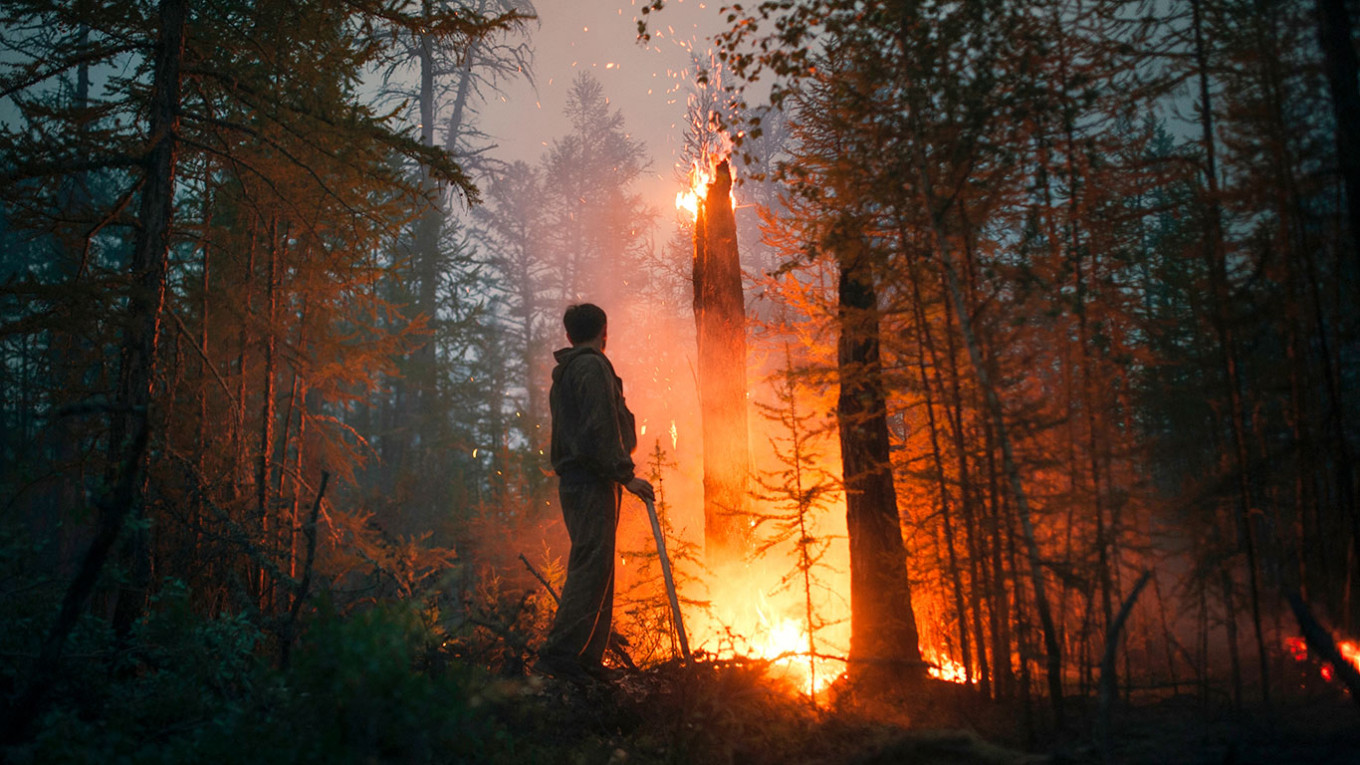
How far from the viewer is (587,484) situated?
195 inches

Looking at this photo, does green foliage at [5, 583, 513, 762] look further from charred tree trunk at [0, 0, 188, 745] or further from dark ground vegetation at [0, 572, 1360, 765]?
charred tree trunk at [0, 0, 188, 745]

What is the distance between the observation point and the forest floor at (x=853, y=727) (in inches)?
126

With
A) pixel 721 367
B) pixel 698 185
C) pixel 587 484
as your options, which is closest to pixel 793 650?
pixel 587 484

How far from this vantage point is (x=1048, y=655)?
11.7 ft

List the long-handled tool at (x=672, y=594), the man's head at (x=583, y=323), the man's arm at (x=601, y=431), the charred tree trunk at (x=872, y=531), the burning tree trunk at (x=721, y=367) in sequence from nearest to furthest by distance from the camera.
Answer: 1. the long-handled tool at (x=672, y=594)
2. the man's arm at (x=601, y=431)
3. the charred tree trunk at (x=872, y=531)
4. the man's head at (x=583, y=323)
5. the burning tree trunk at (x=721, y=367)

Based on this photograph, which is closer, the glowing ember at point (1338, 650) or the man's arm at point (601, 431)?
the glowing ember at point (1338, 650)

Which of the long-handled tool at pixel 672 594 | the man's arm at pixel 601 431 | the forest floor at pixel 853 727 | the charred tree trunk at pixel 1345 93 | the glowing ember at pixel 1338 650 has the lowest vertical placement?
the forest floor at pixel 853 727

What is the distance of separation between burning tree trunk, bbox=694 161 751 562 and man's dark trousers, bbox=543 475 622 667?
9.32 ft

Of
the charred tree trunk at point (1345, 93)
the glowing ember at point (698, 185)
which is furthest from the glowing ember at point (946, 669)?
the glowing ember at point (698, 185)

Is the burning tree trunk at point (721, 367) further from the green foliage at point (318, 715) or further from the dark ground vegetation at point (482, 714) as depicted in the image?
the green foliage at point (318, 715)

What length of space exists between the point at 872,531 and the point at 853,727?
1524 millimetres

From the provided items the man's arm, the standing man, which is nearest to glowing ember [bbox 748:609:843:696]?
the standing man

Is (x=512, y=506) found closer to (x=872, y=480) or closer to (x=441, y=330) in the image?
(x=441, y=330)

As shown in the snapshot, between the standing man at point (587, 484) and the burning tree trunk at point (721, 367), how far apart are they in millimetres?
2870
